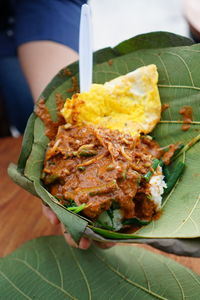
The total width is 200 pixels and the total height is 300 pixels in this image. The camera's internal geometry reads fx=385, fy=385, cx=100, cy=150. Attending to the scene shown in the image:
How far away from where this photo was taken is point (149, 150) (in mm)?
1038

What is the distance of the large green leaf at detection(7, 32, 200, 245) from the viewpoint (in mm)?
969

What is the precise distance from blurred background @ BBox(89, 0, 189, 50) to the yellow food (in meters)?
2.70

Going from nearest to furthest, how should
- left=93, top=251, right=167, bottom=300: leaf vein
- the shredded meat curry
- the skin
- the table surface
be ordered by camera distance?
the shredded meat curry < left=93, top=251, right=167, bottom=300: leaf vein < the table surface < the skin

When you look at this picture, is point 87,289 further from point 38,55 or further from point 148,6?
point 148,6

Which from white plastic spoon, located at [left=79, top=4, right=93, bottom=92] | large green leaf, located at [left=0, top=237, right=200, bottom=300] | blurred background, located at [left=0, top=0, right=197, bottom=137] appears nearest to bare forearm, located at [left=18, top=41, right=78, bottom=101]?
white plastic spoon, located at [left=79, top=4, right=93, bottom=92]

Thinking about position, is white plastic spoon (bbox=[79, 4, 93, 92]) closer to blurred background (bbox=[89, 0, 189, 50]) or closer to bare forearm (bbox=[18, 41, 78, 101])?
bare forearm (bbox=[18, 41, 78, 101])

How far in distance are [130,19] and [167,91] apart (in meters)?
3.24

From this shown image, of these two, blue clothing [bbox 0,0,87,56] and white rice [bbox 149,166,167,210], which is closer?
white rice [bbox 149,166,167,210]

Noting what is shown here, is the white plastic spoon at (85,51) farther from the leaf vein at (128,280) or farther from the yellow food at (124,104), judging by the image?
the leaf vein at (128,280)

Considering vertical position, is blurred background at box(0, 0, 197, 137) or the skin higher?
the skin

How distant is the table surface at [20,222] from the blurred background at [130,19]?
259cm

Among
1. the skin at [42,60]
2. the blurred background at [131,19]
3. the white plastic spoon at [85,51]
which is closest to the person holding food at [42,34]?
the skin at [42,60]

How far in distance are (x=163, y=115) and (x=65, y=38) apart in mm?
833

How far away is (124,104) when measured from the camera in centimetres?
108
